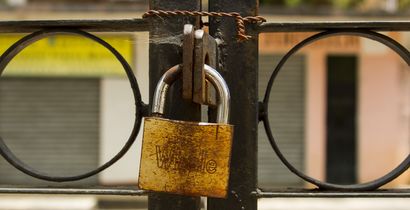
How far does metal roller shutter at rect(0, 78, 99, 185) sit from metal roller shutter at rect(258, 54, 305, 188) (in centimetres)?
345

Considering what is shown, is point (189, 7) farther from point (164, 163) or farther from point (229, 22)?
point (164, 163)

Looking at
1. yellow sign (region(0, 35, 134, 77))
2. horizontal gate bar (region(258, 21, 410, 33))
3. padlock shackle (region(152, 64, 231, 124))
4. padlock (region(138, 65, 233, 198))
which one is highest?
yellow sign (region(0, 35, 134, 77))

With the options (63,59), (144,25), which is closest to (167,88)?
(144,25)

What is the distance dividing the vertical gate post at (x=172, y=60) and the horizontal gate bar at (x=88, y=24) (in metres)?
0.04

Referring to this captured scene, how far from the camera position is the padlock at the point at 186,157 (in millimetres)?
1259

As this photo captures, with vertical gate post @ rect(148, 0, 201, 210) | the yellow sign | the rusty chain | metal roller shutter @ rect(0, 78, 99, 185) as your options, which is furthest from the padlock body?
metal roller shutter @ rect(0, 78, 99, 185)

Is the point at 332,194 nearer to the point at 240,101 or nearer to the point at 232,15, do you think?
the point at 240,101

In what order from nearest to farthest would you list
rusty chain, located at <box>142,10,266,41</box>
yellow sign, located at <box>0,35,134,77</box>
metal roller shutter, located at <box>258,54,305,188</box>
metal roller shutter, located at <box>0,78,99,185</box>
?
rusty chain, located at <box>142,10,266,41</box> → yellow sign, located at <box>0,35,134,77</box> → metal roller shutter, located at <box>0,78,99,185</box> → metal roller shutter, located at <box>258,54,305,188</box>

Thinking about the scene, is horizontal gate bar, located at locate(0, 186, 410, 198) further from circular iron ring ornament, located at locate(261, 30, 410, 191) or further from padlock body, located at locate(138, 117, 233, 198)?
padlock body, located at locate(138, 117, 233, 198)

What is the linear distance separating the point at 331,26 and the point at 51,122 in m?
11.5

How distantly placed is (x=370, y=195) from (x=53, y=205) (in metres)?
9.62

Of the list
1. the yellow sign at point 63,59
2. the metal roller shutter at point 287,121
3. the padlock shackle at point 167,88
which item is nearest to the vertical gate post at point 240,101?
the padlock shackle at point 167,88

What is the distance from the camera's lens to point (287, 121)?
1288cm

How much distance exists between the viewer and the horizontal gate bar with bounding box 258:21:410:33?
1.42 m
